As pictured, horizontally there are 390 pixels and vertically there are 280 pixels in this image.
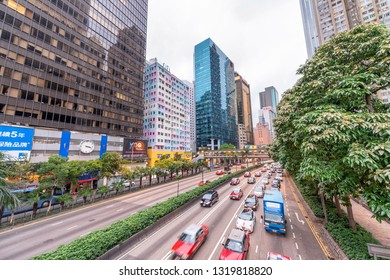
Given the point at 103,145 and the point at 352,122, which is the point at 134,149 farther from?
the point at 352,122

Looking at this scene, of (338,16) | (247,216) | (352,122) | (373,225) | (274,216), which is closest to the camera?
(352,122)

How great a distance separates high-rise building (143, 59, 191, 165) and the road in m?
43.5

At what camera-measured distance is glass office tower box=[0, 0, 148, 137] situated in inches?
1109

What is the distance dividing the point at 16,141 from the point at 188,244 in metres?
34.6

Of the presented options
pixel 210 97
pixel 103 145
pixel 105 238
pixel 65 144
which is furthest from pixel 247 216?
pixel 210 97

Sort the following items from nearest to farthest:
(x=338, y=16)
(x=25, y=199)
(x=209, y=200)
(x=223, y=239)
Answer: (x=223, y=239) → (x=25, y=199) → (x=209, y=200) → (x=338, y=16)

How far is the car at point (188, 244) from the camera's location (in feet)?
35.9

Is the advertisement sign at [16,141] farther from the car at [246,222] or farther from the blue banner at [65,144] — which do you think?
the car at [246,222]

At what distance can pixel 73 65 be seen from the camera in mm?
36781

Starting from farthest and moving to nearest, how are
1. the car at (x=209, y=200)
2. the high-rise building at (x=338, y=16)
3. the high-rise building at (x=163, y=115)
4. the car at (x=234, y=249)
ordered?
the high-rise building at (x=163, y=115), the high-rise building at (x=338, y=16), the car at (x=209, y=200), the car at (x=234, y=249)

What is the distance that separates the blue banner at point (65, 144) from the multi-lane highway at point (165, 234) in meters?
16.9

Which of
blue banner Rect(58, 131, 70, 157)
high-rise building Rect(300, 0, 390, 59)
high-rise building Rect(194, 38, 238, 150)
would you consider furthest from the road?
high-rise building Rect(194, 38, 238, 150)

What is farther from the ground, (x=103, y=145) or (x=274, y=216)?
(x=103, y=145)

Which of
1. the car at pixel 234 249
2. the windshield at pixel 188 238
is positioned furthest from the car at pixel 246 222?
the windshield at pixel 188 238
